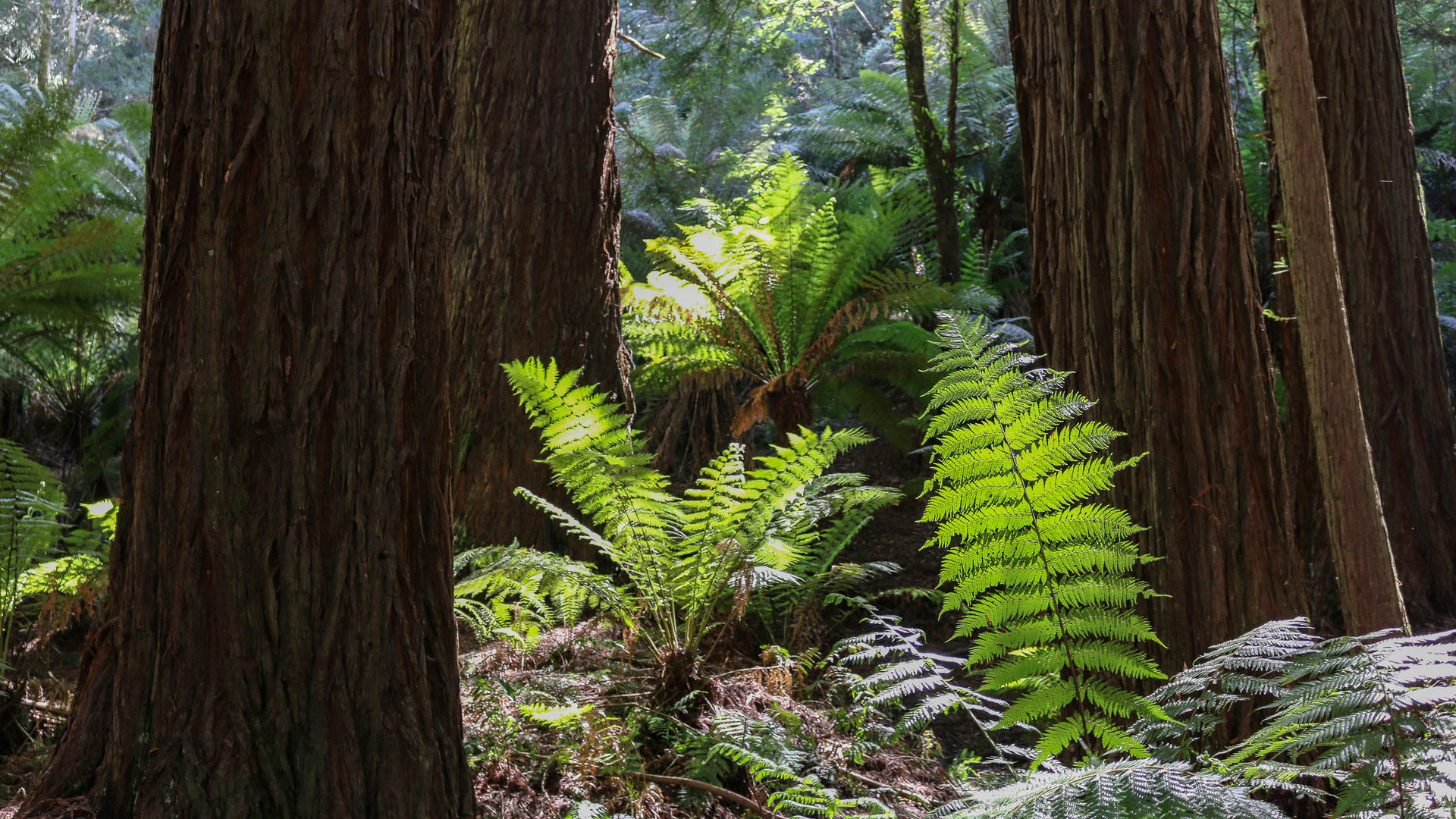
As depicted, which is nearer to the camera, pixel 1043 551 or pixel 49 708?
pixel 1043 551

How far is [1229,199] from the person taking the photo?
6.94 ft

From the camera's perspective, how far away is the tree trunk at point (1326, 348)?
2.13m

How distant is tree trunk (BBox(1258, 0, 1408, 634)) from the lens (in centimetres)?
213

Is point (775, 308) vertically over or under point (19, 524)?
over

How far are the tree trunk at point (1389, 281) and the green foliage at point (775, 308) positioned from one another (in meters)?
1.74

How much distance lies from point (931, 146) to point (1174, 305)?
3.11 metres

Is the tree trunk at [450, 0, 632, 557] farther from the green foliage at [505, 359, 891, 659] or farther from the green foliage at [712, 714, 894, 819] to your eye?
the green foliage at [712, 714, 894, 819]

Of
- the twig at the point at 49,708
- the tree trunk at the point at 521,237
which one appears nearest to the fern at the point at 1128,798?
the twig at the point at 49,708

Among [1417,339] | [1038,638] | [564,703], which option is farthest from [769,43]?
[1038,638]

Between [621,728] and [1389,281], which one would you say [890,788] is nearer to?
[621,728]

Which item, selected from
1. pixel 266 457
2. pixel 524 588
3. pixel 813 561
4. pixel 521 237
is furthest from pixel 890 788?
pixel 521 237

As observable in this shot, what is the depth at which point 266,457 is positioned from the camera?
140 cm

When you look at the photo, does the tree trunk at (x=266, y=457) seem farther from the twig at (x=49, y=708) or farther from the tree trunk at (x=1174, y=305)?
the tree trunk at (x=1174, y=305)

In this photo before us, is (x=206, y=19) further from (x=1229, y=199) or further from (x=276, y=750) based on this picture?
(x=1229, y=199)
